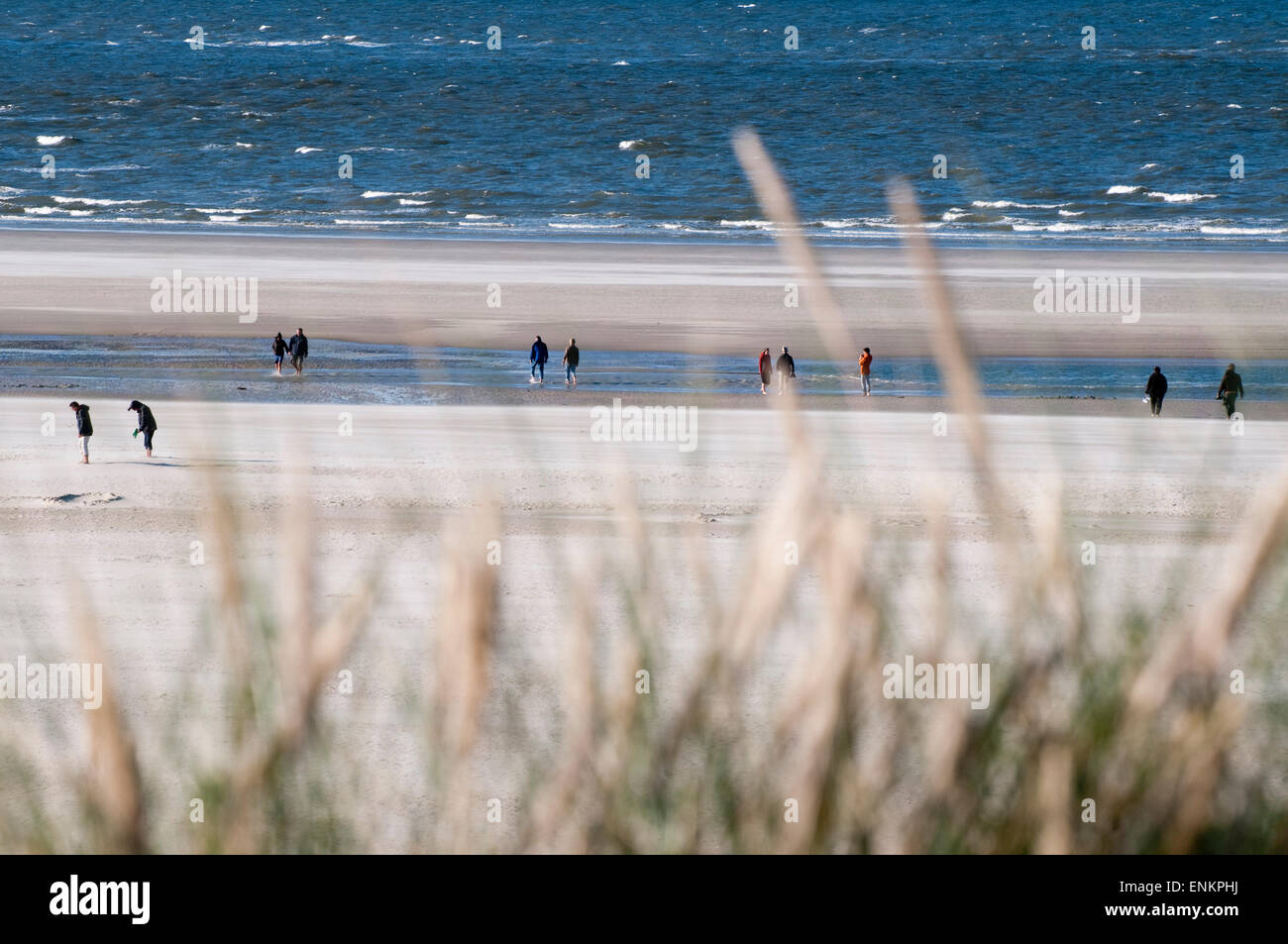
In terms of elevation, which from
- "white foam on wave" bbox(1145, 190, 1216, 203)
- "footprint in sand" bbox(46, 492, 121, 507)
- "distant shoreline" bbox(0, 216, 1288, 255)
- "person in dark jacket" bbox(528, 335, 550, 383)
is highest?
"white foam on wave" bbox(1145, 190, 1216, 203)

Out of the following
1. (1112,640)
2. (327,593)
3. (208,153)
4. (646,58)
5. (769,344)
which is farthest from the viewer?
(646,58)

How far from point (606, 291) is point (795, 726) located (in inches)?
1270

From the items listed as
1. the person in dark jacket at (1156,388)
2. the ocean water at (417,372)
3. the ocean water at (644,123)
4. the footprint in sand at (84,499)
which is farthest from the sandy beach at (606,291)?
the footprint in sand at (84,499)

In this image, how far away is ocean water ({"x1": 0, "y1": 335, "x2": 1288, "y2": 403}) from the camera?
2278 cm

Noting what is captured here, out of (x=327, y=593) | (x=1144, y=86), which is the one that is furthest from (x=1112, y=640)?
(x=1144, y=86)

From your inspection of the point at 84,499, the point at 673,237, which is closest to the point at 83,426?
the point at 84,499

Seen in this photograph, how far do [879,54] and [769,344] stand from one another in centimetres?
7300

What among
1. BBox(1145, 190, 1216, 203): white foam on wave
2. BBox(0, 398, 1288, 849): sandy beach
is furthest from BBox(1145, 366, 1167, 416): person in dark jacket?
BBox(1145, 190, 1216, 203): white foam on wave

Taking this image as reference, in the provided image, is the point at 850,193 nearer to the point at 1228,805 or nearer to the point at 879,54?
the point at 879,54

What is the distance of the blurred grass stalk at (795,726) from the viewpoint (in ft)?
6.76

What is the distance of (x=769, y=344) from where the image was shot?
2794cm

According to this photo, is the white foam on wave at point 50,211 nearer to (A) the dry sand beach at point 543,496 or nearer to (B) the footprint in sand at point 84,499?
(A) the dry sand beach at point 543,496

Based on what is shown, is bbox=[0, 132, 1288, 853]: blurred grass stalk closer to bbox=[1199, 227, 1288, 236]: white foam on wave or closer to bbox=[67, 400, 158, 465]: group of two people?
bbox=[67, 400, 158, 465]: group of two people

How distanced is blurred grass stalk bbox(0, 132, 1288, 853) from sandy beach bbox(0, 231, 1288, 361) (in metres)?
21.9
